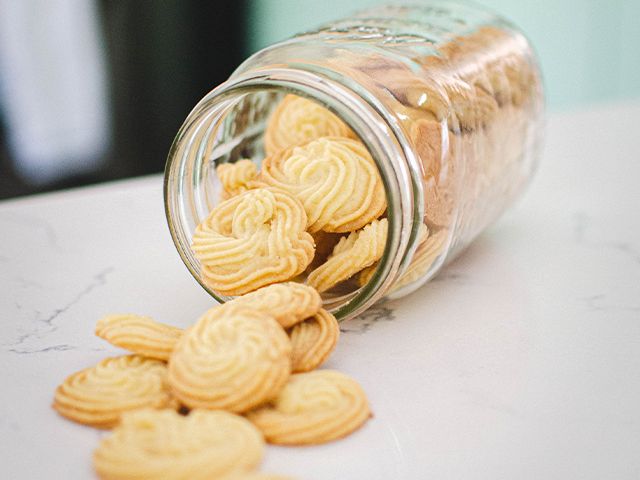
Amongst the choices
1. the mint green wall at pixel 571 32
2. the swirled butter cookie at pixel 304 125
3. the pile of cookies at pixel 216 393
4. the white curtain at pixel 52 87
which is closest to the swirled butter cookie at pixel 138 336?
the pile of cookies at pixel 216 393

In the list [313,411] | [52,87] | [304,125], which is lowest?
[52,87]

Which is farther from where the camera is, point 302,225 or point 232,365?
point 302,225

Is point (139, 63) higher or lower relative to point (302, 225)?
lower

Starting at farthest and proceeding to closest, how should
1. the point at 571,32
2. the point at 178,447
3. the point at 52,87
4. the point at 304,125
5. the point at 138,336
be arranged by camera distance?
the point at 571,32
the point at 52,87
the point at 304,125
the point at 138,336
the point at 178,447

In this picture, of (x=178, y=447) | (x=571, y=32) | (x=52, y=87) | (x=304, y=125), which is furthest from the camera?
(x=571, y=32)

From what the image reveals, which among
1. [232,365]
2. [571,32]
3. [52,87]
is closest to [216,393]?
[232,365]

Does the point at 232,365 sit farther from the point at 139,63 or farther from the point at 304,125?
the point at 139,63
